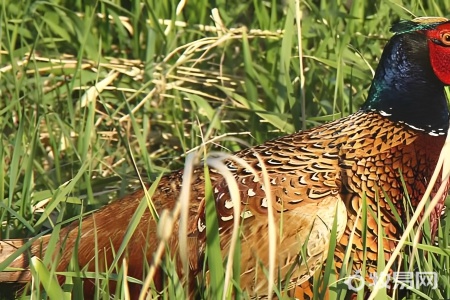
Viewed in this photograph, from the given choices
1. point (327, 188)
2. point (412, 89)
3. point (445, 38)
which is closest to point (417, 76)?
point (412, 89)

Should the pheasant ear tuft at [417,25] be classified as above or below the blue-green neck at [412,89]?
above

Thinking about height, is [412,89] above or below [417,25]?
below

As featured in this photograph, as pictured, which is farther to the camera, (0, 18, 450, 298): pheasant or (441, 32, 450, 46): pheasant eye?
(441, 32, 450, 46): pheasant eye

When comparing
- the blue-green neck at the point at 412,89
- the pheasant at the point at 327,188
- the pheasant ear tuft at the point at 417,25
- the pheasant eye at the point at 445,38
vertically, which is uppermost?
→ the pheasant ear tuft at the point at 417,25

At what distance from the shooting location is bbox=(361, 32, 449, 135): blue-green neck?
3.52 metres

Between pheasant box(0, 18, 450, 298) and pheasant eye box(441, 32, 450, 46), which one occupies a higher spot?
pheasant eye box(441, 32, 450, 46)

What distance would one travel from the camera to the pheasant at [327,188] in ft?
10.5

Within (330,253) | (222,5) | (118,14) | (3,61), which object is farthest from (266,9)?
(330,253)

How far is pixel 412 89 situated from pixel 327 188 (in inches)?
20.2

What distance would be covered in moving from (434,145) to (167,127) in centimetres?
169

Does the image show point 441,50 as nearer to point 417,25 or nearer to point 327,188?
point 417,25

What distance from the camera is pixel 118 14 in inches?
198

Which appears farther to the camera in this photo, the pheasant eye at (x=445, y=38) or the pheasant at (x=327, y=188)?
the pheasant eye at (x=445, y=38)

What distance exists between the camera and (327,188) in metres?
3.31
